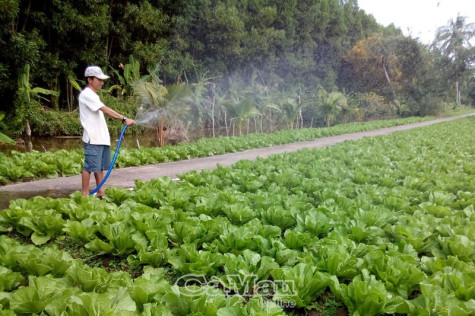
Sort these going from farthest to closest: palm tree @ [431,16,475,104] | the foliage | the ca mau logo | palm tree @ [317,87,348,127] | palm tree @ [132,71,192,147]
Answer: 1. palm tree @ [431,16,475,104]
2. palm tree @ [317,87,348,127]
3. palm tree @ [132,71,192,147]
4. the foliage
5. the ca mau logo

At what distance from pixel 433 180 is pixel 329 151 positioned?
333cm

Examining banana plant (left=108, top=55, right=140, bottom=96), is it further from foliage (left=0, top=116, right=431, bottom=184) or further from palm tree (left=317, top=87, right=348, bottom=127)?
palm tree (left=317, top=87, right=348, bottom=127)

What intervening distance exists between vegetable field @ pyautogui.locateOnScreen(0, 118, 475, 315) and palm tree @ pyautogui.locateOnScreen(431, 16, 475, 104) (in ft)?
111

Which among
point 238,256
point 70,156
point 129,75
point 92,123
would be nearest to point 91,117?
point 92,123

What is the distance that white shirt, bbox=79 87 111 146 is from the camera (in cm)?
425

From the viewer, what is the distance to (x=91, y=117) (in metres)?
4.36

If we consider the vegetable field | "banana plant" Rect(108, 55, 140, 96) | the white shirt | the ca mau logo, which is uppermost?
"banana plant" Rect(108, 55, 140, 96)

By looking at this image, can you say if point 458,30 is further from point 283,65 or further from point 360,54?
point 283,65

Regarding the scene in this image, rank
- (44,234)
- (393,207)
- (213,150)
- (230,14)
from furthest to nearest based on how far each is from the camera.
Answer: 1. (230,14)
2. (213,150)
3. (393,207)
4. (44,234)

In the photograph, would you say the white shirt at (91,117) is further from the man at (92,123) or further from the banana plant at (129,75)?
the banana plant at (129,75)

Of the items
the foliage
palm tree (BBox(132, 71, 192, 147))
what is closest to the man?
the foliage

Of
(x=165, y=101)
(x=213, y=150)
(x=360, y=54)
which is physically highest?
(x=360, y=54)

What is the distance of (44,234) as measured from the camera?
118 inches

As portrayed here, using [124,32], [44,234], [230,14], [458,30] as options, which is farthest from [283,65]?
[44,234]
